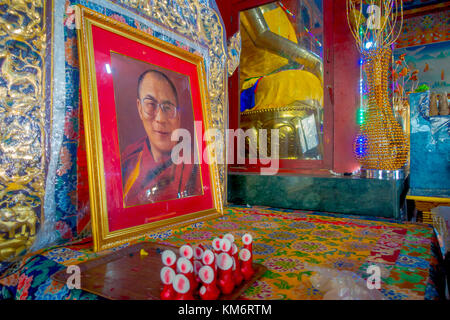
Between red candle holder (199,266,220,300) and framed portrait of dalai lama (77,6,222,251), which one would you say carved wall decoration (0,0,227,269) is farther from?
red candle holder (199,266,220,300)

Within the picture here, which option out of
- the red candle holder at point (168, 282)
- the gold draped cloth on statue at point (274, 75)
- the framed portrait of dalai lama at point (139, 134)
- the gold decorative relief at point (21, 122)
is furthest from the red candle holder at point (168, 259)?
the gold draped cloth on statue at point (274, 75)

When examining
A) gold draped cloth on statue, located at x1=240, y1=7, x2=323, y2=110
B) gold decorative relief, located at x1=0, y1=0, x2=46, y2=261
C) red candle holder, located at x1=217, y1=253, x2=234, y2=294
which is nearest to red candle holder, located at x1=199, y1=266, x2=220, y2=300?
red candle holder, located at x1=217, y1=253, x2=234, y2=294

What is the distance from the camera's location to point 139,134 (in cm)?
104

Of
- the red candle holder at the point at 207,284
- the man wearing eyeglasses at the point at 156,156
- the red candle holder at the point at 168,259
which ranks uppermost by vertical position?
the man wearing eyeglasses at the point at 156,156

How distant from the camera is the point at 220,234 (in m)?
1.04

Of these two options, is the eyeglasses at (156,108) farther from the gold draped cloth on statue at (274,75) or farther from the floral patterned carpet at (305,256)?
the gold draped cloth on statue at (274,75)

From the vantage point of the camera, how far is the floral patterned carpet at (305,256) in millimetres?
604

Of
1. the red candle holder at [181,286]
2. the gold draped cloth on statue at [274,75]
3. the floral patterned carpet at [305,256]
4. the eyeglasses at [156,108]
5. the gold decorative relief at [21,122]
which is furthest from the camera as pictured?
the gold draped cloth on statue at [274,75]

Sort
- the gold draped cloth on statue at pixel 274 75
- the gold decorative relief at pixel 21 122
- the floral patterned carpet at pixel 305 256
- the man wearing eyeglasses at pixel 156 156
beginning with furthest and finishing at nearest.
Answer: the gold draped cloth on statue at pixel 274 75 < the man wearing eyeglasses at pixel 156 156 < the gold decorative relief at pixel 21 122 < the floral patterned carpet at pixel 305 256

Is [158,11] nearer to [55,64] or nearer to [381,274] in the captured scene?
[55,64]

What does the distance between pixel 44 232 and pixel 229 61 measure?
1.33m

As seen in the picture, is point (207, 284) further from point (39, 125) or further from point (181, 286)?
point (39, 125)

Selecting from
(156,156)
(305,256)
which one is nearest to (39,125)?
(156,156)
